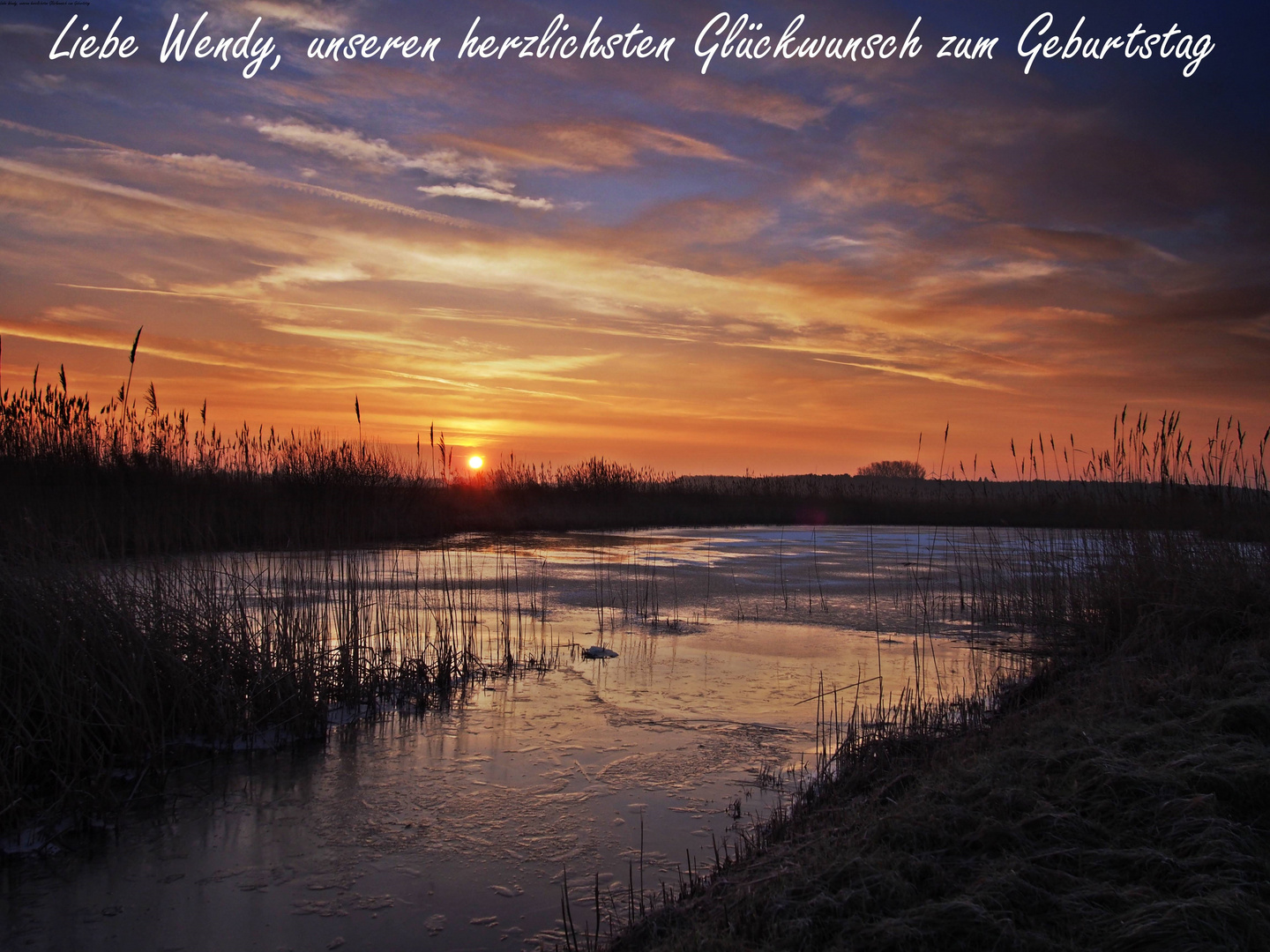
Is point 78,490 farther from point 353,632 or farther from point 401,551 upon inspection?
point 353,632

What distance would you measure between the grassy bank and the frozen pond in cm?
54

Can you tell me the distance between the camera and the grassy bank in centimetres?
238

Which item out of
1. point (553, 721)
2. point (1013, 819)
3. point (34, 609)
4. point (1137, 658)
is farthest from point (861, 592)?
point (34, 609)

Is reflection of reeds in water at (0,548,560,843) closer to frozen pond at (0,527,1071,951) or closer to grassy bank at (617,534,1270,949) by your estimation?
frozen pond at (0,527,1071,951)

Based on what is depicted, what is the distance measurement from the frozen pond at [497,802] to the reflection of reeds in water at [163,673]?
26 cm

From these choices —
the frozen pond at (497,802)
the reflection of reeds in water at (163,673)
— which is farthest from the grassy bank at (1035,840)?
the reflection of reeds in water at (163,673)

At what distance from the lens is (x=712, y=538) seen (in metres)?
20.2

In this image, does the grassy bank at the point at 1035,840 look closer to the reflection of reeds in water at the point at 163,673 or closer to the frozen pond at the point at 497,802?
the frozen pond at the point at 497,802

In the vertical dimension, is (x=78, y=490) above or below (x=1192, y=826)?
above

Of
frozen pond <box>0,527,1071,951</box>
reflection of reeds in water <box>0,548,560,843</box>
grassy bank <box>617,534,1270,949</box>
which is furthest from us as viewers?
reflection of reeds in water <box>0,548,560,843</box>

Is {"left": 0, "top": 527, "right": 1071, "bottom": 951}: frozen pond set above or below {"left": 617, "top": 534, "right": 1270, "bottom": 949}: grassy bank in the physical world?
below

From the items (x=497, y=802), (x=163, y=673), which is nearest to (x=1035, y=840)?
(x=497, y=802)

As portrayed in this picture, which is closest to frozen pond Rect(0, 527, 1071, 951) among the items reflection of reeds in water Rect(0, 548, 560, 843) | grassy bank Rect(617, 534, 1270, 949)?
reflection of reeds in water Rect(0, 548, 560, 843)

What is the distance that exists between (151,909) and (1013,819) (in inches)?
131
